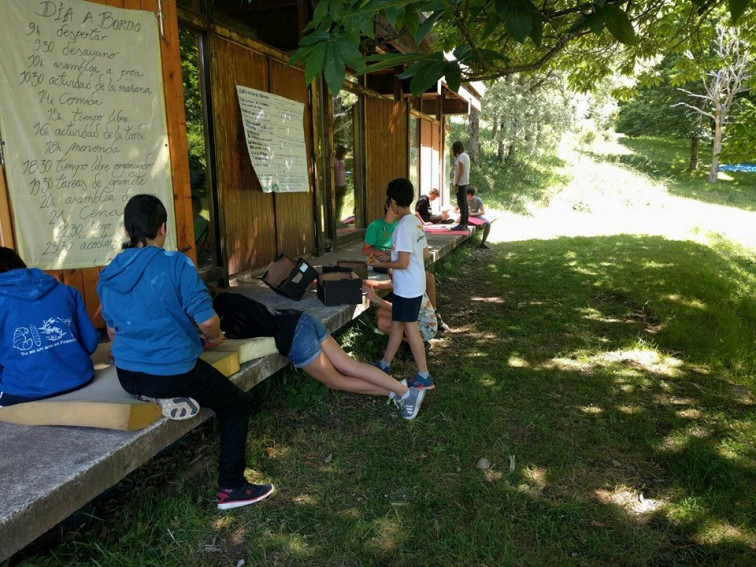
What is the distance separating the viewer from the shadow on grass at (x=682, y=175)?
25.4m

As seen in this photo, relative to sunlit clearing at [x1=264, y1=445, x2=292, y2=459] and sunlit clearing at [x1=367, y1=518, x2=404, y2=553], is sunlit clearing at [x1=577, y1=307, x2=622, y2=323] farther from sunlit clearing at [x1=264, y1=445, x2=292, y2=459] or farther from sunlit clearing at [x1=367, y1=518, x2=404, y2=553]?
sunlit clearing at [x1=367, y1=518, x2=404, y2=553]

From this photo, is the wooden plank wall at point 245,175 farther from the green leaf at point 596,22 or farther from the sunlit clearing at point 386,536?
the green leaf at point 596,22

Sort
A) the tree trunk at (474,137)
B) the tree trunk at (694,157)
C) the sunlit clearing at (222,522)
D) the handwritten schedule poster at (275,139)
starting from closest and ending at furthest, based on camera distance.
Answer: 1. the sunlit clearing at (222,522)
2. the handwritten schedule poster at (275,139)
3. the tree trunk at (474,137)
4. the tree trunk at (694,157)

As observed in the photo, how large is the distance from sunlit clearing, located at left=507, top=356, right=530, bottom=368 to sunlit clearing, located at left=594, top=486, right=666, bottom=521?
2055 millimetres

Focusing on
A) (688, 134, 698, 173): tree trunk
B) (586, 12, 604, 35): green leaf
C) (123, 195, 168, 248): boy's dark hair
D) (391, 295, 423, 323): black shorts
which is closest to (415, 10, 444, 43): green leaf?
(586, 12, 604, 35): green leaf

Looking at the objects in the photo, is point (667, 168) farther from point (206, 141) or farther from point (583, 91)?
point (206, 141)

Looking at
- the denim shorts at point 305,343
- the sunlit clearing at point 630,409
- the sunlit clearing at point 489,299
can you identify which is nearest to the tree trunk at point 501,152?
the sunlit clearing at point 489,299

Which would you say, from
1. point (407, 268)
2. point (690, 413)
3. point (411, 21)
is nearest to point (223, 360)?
point (407, 268)

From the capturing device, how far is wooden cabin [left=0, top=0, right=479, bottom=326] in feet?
13.4

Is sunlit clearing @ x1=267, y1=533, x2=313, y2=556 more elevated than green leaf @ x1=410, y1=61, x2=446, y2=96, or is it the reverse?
green leaf @ x1=410, y1=61, x2=446, y2=96

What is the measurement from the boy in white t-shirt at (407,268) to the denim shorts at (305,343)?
893 mm

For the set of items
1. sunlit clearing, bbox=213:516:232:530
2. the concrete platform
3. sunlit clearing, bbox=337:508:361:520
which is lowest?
sunlit clearing, bbox=337:508:361:520

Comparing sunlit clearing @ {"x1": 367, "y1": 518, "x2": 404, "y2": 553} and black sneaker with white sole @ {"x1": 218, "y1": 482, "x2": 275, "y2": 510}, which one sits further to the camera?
black sneaker with white sole @ {"x1": 218, "y1": 482, "x2": 275, "y2": 510}

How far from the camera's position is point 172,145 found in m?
4.11
